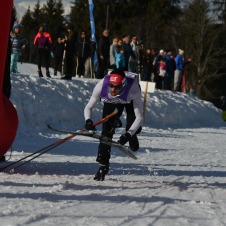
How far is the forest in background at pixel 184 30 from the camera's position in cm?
4659

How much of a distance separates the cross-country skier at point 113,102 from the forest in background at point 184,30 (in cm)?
3487

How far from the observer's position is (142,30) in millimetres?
47812

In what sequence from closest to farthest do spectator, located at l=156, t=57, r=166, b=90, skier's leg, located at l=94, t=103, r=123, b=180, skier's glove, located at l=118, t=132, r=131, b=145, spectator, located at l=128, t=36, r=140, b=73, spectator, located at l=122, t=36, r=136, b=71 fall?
skier's glove, located at l=118, t=132, r=131, b=145
skier's leg, located at l=94, t=103, r=123, b=180
spectator, located at l=122, t=36, r=136, b=71
spectator, located at l=128, t=36, r=140, b=73
spectator, located at l=156, t=57, r=166, b=90

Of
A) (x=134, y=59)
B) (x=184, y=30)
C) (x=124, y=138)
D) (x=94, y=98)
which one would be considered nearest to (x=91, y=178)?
(x=124, y=138)

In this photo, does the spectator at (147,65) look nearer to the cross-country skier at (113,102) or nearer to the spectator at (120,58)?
the spectator at (120,58)

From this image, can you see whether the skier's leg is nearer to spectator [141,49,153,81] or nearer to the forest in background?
spectator [141,49,153,81]

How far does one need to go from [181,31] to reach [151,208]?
1758 inches

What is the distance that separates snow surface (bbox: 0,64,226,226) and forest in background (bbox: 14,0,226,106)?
86.6ft

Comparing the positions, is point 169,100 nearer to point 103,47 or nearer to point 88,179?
point 103,47

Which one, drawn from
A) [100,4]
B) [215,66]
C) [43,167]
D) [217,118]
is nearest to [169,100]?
[217,118]

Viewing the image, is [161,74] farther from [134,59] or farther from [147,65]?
[134,59]

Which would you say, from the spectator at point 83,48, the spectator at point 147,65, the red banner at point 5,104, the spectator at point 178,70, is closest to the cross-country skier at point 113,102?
the red banner at point 5,104

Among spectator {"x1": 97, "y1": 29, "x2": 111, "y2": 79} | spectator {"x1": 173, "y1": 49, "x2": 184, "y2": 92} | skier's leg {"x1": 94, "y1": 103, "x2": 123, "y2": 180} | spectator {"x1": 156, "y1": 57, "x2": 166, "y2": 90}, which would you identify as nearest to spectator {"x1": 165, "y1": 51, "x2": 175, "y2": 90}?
spectator {"x1": 156, "y1": 57, "x2": 166, "y2": 90}

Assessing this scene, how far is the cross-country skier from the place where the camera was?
7816 mm
